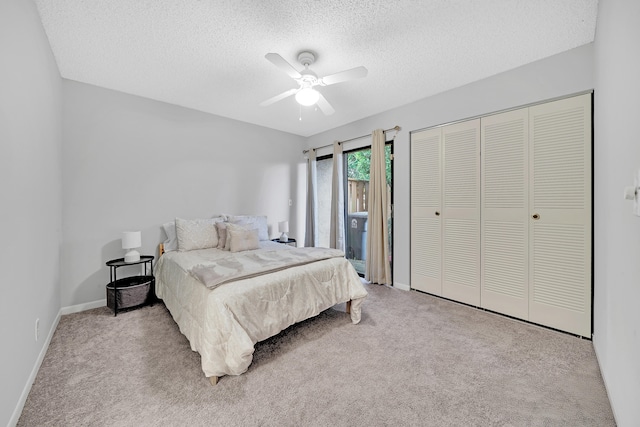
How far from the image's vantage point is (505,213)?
266cm

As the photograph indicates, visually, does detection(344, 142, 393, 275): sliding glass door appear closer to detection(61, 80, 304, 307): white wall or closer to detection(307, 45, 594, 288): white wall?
detection(307, 45, 594, 288): white wall

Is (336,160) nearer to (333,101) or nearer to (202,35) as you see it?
(333,101)

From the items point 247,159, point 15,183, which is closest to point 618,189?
point 15,183

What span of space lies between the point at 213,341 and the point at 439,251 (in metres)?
2.64

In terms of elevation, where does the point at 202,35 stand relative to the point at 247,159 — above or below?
above

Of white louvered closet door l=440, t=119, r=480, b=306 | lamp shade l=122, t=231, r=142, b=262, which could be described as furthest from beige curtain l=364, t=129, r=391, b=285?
lamp shade l=122, t=231, r=142, b=262

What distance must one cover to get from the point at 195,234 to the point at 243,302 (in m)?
1.76

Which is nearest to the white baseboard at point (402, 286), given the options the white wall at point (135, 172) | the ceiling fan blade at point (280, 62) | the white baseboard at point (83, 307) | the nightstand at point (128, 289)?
the white wall at point (135, 172)

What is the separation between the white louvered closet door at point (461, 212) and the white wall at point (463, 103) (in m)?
0.23

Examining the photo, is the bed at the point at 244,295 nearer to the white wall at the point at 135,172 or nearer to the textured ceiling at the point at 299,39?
the white wall at the point at 135,172

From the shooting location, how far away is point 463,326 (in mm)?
2496

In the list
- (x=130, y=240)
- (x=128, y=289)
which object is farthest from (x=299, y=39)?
(x=128, y=289)

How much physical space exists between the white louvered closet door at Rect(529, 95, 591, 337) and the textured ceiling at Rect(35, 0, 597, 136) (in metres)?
0.61

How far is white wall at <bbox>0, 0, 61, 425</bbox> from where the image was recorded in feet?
4.38
